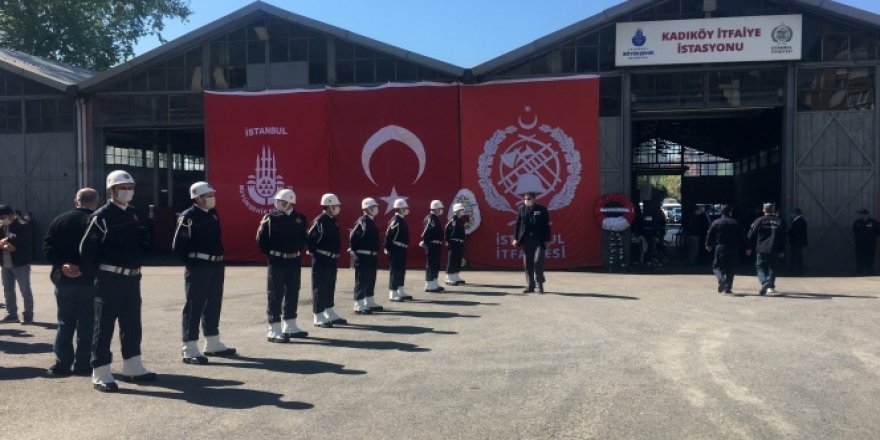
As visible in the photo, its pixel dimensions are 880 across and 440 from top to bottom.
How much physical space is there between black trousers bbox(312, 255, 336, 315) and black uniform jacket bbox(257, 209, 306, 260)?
987 mm

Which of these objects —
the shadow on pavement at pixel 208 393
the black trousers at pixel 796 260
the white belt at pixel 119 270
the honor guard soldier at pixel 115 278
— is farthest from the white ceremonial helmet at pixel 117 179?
the black trousers at pixel 796 260

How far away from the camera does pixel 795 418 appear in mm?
5867

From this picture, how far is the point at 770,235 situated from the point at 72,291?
1282 centimetres

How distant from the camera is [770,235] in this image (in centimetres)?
1450

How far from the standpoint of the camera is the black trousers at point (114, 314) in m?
6.91

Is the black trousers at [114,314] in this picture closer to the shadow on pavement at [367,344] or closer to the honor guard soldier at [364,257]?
the shadow on pavement at [367,344]

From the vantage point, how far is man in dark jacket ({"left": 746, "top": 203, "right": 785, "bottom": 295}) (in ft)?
47.4

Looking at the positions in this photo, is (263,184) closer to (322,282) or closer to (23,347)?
(322,282)

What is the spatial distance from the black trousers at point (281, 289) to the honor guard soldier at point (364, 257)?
231cm

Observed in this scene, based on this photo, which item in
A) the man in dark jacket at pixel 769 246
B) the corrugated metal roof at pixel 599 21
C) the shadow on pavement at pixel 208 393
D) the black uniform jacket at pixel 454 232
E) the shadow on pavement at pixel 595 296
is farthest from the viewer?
the corrugated metal roof at pixel 599 21

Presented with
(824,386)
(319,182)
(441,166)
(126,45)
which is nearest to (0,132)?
(319,182)

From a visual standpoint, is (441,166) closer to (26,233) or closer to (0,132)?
(26,233)

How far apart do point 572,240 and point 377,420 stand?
15.3 meters

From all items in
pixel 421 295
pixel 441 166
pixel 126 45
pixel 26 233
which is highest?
pixel 126 45
